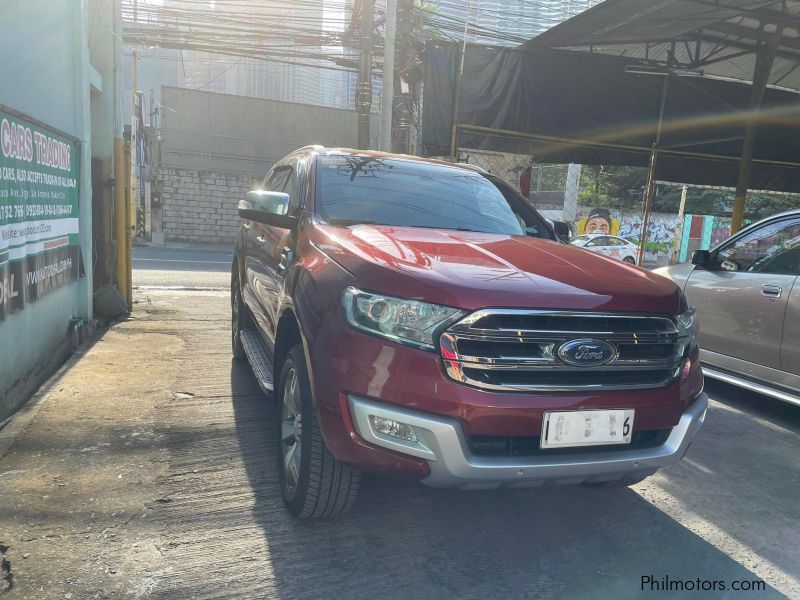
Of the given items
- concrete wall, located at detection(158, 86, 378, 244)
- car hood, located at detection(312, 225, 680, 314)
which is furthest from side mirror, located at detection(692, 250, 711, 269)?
concrete wall, located at detection(158, 86, 378, 244)

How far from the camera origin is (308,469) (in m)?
2.46

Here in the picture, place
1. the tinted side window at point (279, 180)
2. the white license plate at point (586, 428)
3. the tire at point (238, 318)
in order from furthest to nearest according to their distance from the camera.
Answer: the tire at point (238, 318) → the tinted side window at point (279, 180) → the white license plate at point (586, 428)

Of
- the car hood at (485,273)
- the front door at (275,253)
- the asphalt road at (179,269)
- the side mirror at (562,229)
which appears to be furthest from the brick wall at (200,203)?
the car hood at (485,273)

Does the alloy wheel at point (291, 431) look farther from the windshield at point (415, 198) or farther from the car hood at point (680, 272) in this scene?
the car hood at point (680, 272)

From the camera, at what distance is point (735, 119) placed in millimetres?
10305

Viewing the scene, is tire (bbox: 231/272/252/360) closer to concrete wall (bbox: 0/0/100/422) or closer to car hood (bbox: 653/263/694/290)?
concrete wall (bbox: 0/0/100/422)

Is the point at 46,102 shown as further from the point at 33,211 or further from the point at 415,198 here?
the point at 415,198

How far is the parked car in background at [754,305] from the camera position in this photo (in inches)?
168

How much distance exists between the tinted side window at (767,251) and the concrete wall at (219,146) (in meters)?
16.9

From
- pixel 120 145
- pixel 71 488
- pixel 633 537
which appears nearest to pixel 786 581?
pixel 633 537

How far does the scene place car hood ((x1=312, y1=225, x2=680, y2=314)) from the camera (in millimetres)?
2199

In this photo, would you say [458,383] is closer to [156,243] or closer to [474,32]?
[474,32]

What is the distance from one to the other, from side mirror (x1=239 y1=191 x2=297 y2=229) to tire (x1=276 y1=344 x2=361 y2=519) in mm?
787

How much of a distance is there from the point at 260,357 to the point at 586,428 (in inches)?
86.5
